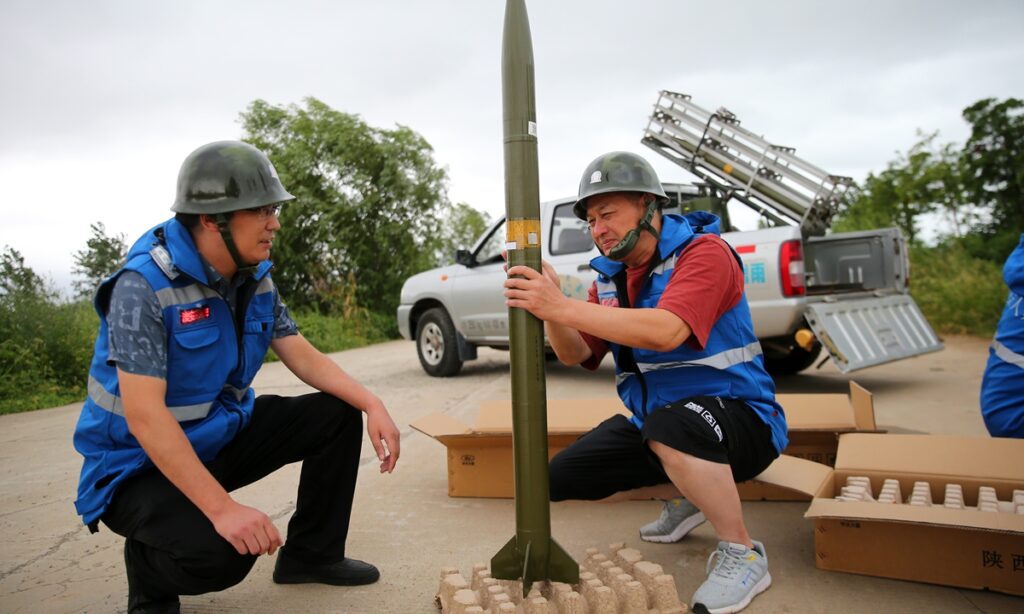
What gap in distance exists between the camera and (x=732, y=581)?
2.48 metres

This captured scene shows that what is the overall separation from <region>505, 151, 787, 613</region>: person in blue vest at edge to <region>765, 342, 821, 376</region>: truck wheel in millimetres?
4910

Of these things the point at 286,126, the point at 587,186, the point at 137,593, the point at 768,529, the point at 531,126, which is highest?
the point at 286,126

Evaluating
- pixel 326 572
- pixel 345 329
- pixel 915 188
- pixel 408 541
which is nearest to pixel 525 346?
pixel 326 572

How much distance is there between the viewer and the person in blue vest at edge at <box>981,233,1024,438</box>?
338 cm

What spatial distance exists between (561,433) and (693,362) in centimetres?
121

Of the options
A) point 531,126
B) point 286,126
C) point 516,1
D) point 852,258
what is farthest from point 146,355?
point 286,126

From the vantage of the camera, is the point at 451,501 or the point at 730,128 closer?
the point at 451,501

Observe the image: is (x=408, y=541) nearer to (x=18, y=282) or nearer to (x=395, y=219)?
(x=18, y=282)

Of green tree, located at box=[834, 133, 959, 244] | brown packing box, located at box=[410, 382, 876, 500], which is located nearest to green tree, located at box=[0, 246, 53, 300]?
brown packing box, located at box=[410, 382, 876, 500]

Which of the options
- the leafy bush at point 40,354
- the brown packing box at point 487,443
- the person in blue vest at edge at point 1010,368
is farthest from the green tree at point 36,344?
the person in blue vest at edge at point 1010,368

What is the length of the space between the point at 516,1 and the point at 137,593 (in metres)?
2.32

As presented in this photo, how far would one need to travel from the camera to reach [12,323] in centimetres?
808

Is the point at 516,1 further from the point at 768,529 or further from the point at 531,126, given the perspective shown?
the point at 768,529

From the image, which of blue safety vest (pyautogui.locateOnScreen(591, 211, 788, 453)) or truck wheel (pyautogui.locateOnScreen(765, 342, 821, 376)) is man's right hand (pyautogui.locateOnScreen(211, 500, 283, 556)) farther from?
truck wheel (pyautogui.locateOnScreen(765, 342, 821, 376))
